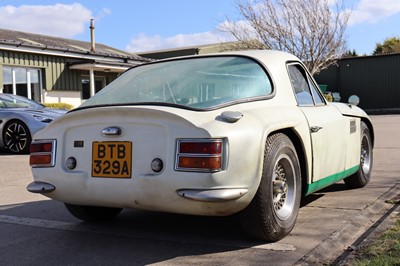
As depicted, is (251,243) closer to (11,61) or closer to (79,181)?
(79,181)

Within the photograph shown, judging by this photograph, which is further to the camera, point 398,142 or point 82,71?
point 82,71

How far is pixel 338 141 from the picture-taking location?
4660 millimetres

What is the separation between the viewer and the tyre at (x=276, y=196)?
342cm

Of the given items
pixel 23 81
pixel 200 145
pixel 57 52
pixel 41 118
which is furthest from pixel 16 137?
pixel 57 52

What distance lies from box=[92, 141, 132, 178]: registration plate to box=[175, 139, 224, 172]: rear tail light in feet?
1.43

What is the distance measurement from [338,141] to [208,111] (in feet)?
6.02

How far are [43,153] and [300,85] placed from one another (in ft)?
7.96

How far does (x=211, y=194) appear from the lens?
123 inches

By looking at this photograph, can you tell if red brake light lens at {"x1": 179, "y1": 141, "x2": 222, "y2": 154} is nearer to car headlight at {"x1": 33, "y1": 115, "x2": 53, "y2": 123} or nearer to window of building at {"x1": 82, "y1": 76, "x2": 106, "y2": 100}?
car headlight at {"x1": 33, "y1": 115, "x2": 53, "y2": 123}

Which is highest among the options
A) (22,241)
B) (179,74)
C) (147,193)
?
(179,74)

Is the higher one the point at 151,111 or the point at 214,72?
the point at 214,72

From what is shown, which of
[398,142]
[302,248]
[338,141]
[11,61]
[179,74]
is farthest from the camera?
[11,61]

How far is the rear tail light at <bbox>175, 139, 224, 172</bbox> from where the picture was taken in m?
3.13

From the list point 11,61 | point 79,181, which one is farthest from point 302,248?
point 11,61
